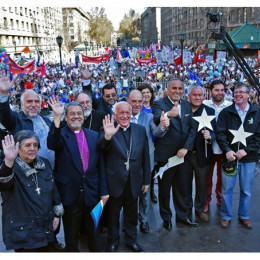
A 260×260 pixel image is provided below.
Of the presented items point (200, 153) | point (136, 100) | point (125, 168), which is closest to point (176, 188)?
point (200, 153)

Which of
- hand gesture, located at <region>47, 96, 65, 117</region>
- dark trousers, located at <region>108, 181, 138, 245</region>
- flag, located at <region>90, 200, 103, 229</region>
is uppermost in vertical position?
hand gesture, located at <region>47, 96, 65, 117</region>

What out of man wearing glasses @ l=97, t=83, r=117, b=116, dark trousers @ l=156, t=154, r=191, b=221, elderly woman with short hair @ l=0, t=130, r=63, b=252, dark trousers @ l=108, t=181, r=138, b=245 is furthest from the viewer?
man wearing glasses @ l=97, t=83, r=117, b=116

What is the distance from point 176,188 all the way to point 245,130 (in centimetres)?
117

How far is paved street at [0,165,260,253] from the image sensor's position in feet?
11.0

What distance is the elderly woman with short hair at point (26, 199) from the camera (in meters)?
2.50

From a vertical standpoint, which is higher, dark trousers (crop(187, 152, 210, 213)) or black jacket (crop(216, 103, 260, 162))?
black jacket (crop(216, 103, 260, 162))

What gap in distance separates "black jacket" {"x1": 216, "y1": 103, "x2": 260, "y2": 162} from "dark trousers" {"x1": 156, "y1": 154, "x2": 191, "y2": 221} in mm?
519

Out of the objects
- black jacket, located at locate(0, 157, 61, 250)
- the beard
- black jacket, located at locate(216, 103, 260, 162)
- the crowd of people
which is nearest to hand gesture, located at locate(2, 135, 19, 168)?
the crowd of people

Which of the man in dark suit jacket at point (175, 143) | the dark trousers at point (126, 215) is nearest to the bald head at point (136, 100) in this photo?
the man in dark suit jacket at point (175, 143)

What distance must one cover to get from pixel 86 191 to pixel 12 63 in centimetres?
1316

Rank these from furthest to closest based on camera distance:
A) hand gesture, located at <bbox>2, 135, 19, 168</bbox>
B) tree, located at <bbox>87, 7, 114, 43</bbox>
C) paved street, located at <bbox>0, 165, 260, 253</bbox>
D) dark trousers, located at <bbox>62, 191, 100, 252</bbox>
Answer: tree, located at <bbox>87, 7, 114, 43</bbox>, paved street, located at <bbox>0, 165, 260, 253</bbox>, dark trousers, located at <bbox>62, 191, 100, 252</bbox>, hand gesture, located at <bbox>2, 135, 19, 168</bbox>

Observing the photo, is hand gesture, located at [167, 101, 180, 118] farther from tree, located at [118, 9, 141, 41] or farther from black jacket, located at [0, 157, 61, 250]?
tree, located at [118, 9, 141, 41]

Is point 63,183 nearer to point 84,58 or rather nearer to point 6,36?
point 84,58

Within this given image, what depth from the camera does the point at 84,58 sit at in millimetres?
20109
